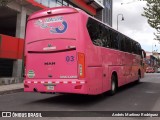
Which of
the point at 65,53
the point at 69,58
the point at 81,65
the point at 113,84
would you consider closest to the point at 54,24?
the point at 65,53

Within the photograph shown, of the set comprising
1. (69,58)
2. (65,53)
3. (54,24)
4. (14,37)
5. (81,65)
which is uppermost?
(14,37)

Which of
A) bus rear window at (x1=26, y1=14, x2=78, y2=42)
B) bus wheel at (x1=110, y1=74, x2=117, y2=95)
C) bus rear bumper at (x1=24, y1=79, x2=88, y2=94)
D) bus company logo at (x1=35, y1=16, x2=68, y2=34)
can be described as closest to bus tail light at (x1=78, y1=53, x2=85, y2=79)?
bus rear bumper at (x1=24, y1=79, x2=88, y2=94)

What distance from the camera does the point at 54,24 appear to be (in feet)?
35.1

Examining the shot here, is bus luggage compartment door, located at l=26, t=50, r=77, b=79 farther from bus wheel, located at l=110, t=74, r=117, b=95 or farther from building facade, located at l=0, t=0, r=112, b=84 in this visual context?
building facade, located at l=0, t=0, r=112, b=84

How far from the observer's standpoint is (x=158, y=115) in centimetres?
871

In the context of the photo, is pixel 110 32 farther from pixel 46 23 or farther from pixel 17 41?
pixel 17 41

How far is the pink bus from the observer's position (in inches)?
395

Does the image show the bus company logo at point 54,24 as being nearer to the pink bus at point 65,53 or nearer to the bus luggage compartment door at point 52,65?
the pink bus at point 65,53

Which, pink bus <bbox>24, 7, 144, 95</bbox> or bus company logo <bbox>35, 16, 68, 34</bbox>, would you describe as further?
bus company logo <bbox>35, 16, 68, 34</bbox>

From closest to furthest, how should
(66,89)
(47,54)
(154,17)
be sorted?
1. (66,89)
2. (47,54)
3. (154,17)

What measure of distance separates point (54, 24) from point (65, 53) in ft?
4.30

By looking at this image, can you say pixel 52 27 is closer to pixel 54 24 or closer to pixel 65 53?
pixel 54 24

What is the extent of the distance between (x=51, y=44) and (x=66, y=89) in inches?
73.7

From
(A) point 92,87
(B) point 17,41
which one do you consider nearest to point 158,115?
(A) point 92,87
